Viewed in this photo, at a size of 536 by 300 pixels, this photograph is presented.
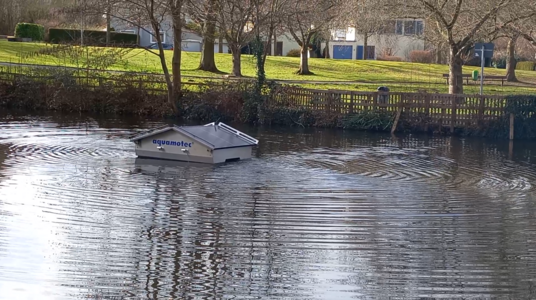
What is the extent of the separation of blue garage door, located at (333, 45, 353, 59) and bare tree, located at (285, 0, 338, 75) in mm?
25997

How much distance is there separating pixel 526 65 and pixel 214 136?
197ft

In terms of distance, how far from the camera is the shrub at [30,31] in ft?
202

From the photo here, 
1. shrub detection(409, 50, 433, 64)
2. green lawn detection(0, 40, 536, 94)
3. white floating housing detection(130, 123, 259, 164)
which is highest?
shrub detection(409, 50, 433, 64)

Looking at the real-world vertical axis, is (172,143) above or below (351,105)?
below

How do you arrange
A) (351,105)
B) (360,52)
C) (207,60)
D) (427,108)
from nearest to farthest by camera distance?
1. (427,108)
2. (351,105)
3. (207,60)
4. (360,52)

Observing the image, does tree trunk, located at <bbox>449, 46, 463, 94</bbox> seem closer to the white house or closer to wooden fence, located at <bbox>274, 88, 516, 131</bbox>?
wooden fence, located at <bbox>274, 88, 516, 131</bbox>

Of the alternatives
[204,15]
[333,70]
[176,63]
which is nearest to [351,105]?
[176,63]

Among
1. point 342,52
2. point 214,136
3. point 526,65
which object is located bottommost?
point 214,136

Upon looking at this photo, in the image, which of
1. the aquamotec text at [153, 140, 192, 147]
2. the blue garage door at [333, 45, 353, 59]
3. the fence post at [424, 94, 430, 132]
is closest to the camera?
the aquamotec text at [153, 140, 192, 147]

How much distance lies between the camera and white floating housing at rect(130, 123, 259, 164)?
811 inches

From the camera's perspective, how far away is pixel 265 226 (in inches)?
531

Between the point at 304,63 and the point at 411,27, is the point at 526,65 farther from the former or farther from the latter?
the point at 411,27

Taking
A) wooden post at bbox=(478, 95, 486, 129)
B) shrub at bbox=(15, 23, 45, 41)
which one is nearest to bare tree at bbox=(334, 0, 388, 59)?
wooden post at bbox=(478, 95, 486, 129)

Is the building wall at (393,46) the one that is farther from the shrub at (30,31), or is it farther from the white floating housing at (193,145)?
the white floating housing at (193,145)
